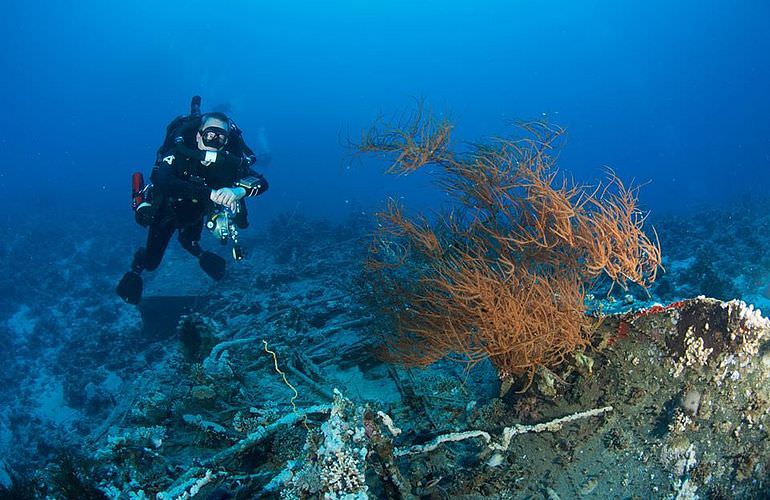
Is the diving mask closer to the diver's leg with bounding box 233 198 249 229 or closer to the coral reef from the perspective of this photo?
the diver's leg with bounding box 233 198 249 229

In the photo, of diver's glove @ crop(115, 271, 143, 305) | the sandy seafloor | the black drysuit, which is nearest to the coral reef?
the sandy seafloor

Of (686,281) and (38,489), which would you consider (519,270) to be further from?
(686,281)

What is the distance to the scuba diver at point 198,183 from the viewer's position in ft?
19.9

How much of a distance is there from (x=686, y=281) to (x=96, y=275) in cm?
1872

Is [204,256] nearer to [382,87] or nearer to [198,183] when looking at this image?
[198,183]

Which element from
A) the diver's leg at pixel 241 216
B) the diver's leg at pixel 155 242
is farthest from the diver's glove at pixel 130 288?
the diver's leg at pixel 241 216

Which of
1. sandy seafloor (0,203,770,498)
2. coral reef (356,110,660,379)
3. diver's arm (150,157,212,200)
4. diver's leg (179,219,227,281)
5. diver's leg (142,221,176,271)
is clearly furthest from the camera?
diver's leg (179,219,227,281)

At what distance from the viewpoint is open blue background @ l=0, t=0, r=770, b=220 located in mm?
53906

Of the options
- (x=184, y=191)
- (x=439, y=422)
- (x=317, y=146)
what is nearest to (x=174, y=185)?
(x=184, y=191)

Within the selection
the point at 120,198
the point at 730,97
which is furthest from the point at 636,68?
the point at 120,198

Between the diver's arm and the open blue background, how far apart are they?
22.6 meters

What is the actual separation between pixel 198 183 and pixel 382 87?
121686mm

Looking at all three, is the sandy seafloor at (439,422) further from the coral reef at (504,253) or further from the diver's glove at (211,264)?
the diver's glove at (211,264)

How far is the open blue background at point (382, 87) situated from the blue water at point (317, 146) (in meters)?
0.69
